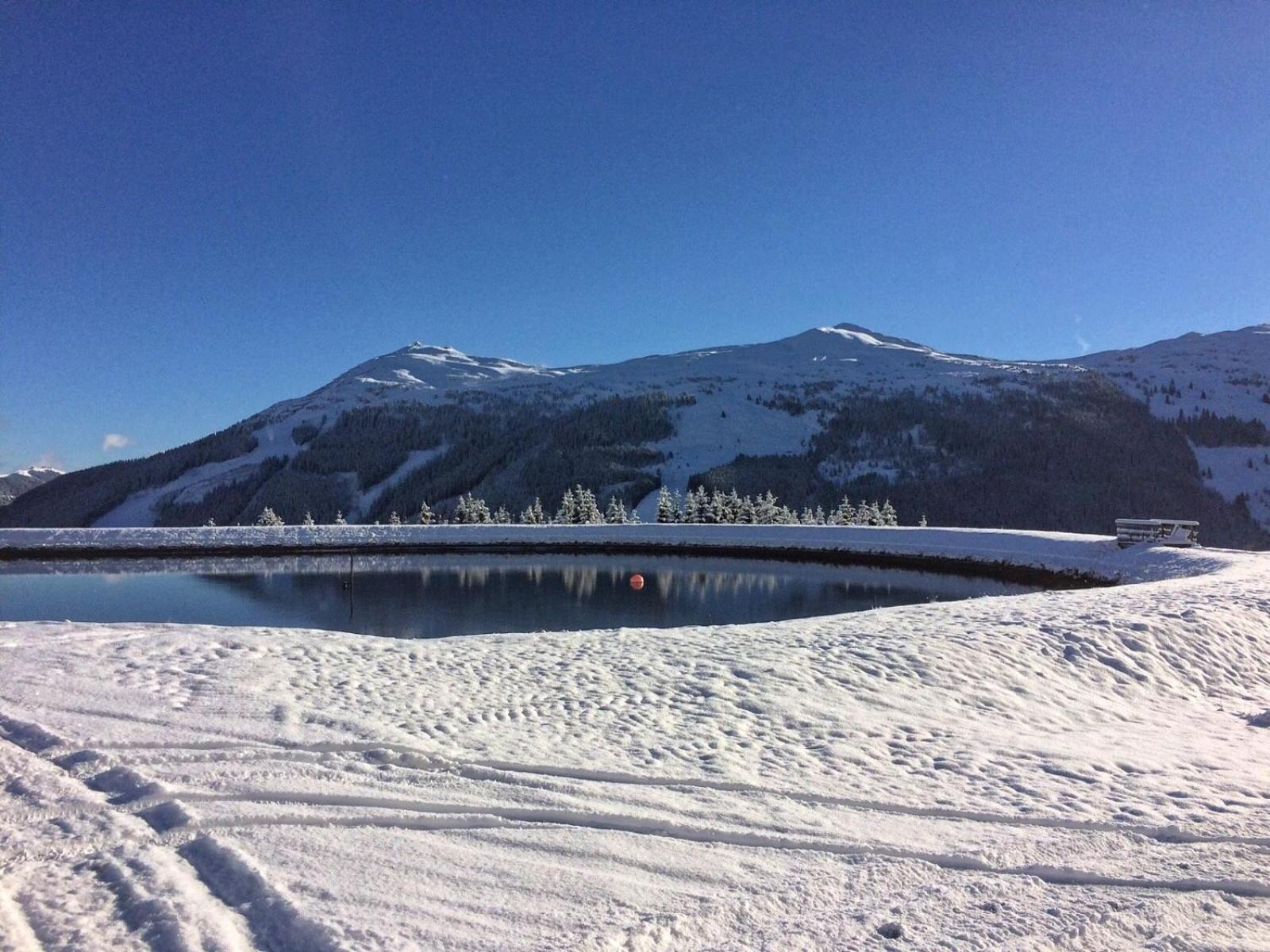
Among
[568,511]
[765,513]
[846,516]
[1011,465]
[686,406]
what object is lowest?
[846,516]

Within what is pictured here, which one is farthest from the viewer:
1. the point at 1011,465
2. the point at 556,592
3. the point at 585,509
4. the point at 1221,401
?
the point at 1221,401

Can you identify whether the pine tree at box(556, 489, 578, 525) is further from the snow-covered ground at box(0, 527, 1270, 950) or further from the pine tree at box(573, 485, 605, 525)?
the snow-covered ground at box(0, 527, 1270, 950)

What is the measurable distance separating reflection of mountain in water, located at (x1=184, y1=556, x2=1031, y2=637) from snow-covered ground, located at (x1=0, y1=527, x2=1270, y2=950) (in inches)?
264

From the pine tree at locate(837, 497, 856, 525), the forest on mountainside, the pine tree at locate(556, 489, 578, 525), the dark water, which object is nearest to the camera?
the dark water

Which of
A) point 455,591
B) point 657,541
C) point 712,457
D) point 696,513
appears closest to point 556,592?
point 455,591

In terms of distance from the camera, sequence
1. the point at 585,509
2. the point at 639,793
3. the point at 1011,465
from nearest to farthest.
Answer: the point at 639,793 < the point at 585,509 < the point at 1011,465

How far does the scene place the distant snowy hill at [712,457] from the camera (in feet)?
344

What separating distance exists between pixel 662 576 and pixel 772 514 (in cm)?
2486

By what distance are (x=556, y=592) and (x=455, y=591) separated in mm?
3049

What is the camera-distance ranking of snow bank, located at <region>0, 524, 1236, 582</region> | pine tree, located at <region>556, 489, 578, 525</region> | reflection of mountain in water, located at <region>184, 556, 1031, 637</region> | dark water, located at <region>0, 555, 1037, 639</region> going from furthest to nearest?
pine tree, located at <region>556, 489, 578, 525</region> → snow bank, located at <region>0, 524, 1236, 582</region> → dark water, located at <region>0, 555, 1037, 639</region> → reflection of mountain in water, located at <region>184, 556, 1031, 637</region>

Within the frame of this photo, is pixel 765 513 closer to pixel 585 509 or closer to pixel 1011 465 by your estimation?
pixel 585 509

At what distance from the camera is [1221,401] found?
463ft

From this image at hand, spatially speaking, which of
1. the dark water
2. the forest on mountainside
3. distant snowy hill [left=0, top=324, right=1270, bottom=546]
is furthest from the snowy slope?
the dark water

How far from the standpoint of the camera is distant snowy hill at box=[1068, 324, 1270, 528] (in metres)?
110
